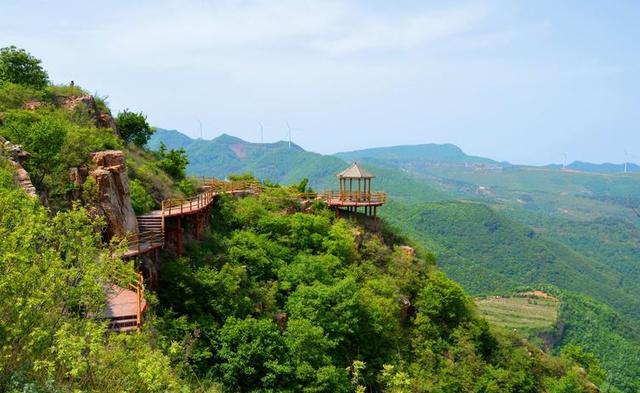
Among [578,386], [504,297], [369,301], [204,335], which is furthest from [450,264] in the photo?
[204,335]

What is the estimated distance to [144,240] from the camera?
2352 cm

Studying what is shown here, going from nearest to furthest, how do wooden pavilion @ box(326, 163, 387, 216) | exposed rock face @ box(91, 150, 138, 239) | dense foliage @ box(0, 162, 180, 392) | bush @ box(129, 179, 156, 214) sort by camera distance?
1. dense foliage @ box(0, 162, 180, 392)
2. exposed rock face @ box(91, 150, 138, 239)
3. bush @ box(129, 179, 156, 214)
4. wooden pavilion @ box(326, 163, 387, 216)

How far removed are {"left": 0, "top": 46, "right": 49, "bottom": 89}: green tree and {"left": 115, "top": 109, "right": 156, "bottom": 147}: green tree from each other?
6127mm

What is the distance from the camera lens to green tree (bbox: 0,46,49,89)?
33094 millimetres

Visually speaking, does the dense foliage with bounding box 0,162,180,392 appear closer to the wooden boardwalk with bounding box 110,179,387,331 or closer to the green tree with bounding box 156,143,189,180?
the wooden boardwalk with bounding box 110,179,387,331

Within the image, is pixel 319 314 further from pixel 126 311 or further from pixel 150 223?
pixel 126 311

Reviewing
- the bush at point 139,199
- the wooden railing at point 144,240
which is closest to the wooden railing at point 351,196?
the bush at point 139,199

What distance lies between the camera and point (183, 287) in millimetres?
23594

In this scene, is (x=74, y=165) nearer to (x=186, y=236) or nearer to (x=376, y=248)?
(x=186, y=236)

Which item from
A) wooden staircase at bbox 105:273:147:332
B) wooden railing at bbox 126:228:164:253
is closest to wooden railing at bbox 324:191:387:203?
wooden railing at bbox 126:228:164:253

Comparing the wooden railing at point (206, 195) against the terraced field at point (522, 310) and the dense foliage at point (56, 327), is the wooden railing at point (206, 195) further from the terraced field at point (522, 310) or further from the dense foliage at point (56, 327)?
the terraced field at point (522, 310)

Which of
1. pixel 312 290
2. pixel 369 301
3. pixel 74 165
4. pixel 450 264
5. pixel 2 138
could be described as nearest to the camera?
pixel 2 138

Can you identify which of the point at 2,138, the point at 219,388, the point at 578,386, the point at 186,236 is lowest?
the point at 578,386

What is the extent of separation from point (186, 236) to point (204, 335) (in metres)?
7.19
